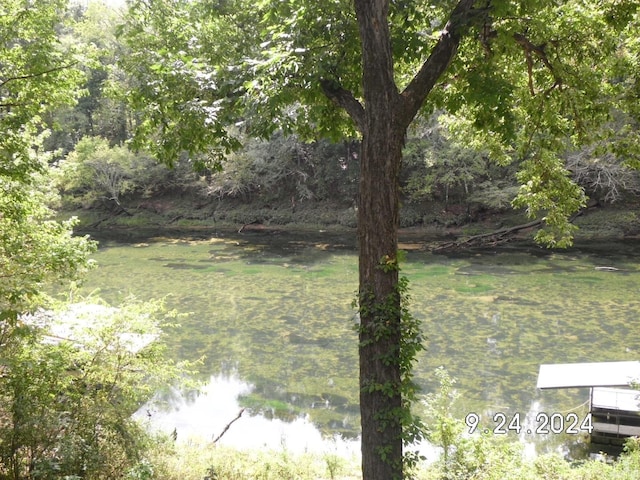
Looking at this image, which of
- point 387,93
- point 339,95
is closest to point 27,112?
point 339,95

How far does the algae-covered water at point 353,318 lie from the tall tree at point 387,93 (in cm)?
432

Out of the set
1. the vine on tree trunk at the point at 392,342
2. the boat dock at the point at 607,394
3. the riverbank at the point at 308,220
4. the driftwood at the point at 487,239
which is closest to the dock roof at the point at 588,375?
the boat dock at the point at 607,394

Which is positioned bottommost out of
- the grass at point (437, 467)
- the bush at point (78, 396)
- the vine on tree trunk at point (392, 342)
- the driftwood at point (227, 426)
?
the driftwood at point (227, 426)

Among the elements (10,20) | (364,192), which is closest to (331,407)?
(364,192)

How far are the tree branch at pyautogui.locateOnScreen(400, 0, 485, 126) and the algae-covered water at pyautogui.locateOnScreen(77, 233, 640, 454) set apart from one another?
548 cm

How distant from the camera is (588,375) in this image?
8172mm

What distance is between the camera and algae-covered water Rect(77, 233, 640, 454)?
966cm

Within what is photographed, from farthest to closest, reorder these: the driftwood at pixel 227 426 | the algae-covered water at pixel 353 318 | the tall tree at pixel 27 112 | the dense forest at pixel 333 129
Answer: the algae-covered water at pixel 353 318 < the driftwood at pixel 227 426 < the tall tree at pixel 27 112 < the dense forest at pixel 333 129

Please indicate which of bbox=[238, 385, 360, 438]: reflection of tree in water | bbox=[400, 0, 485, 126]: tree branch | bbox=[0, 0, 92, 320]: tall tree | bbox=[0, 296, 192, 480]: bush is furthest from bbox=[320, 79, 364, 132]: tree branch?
bbox=[238, 385, 360, 438]: reflection of tree in water

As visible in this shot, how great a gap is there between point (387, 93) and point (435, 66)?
0.48 m

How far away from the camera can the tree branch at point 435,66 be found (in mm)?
4160

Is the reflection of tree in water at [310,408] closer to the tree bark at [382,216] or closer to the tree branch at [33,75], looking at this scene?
the tree bark at [382,216]

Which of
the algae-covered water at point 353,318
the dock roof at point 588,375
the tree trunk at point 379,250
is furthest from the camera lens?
the algae-covered water at point 353,318
